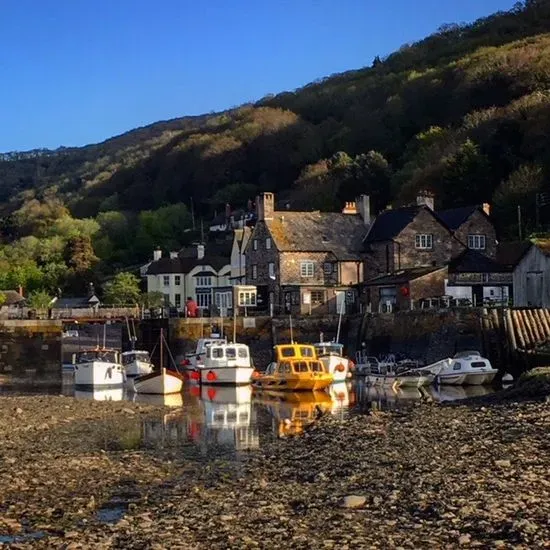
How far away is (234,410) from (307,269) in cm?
3381

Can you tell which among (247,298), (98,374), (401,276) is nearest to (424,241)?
(401,276)

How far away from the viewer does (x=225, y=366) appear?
170ft

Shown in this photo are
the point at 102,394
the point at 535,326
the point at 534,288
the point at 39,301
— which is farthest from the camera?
the point at 39,301

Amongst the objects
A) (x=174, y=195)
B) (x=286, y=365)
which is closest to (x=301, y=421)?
(x=286, y=365)

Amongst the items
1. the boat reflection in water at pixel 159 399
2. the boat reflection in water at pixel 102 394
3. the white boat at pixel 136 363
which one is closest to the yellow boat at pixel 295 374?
the boat reflection in water at pixel 159 399

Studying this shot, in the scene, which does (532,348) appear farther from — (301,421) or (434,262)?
(434,262)

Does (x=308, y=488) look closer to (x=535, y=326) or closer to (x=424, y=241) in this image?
(x=535, y=326)

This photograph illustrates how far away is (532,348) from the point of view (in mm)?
45281

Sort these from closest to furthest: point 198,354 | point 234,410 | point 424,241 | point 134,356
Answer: point 234,410 < point 198,354 < point 134,356 < point 424,241

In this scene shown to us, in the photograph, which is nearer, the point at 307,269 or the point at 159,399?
the point at 159,399

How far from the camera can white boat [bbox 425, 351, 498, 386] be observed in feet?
151

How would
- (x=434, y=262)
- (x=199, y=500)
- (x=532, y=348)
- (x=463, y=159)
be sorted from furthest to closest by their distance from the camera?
(x=463, y=159) < (x=434, y=262) < (x=532, y=348) < (x=199, y=500)

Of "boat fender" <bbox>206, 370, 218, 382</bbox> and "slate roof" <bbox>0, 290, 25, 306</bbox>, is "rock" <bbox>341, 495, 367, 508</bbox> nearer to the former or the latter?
"boat fender" <bbox>206, 370, 218, 382</bbox>

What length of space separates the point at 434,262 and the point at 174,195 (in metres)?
96.6
